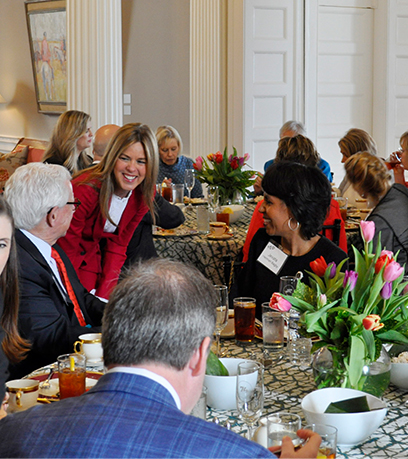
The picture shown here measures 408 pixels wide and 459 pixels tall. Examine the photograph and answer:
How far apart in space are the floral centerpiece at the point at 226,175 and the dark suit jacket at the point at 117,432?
3.56 m

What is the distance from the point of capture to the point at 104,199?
10.9 ft

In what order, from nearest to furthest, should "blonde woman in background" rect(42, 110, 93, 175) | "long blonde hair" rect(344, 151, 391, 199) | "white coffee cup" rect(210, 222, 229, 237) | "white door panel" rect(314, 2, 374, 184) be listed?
"long blonde hair" rect(344, 151, 391, 199) → "white coffee cup" rect(210, 222, 229, 237) → "blonde woman in background" rect(42, 110, 93, 175) → "white door panel" rect(314, 2, 374, 184)

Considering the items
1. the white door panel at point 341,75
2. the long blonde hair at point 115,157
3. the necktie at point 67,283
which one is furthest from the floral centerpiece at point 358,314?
the white door panel at point 341,75

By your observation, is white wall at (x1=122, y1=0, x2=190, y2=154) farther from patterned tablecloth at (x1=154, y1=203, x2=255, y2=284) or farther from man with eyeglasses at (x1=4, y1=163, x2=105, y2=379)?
man with eyeglasses at (x1=4, y1=163, x2=105, y2=379)

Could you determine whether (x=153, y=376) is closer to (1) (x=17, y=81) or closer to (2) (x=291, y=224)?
(2) (x=291, y=224)

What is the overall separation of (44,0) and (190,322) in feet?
28.6

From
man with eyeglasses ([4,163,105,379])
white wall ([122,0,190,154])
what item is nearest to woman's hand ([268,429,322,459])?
man with eyeglasses ([4,163,105,379])

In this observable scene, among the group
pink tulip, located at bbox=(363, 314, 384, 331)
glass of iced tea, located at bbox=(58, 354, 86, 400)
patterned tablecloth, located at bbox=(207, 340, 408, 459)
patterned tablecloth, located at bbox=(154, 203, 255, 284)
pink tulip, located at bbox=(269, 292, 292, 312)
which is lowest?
patterned tablecloth, located at bbox=(154, 203, 255, 284)

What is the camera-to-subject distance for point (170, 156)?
5.83 meters

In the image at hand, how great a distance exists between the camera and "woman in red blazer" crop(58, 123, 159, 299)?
11.0 feet

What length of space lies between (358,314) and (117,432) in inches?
33.2

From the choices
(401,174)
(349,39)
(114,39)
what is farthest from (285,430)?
(349,39)

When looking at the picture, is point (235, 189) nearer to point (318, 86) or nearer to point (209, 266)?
point (209, 266)

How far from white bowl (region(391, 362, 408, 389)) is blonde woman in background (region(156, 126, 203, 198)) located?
13.1ft
